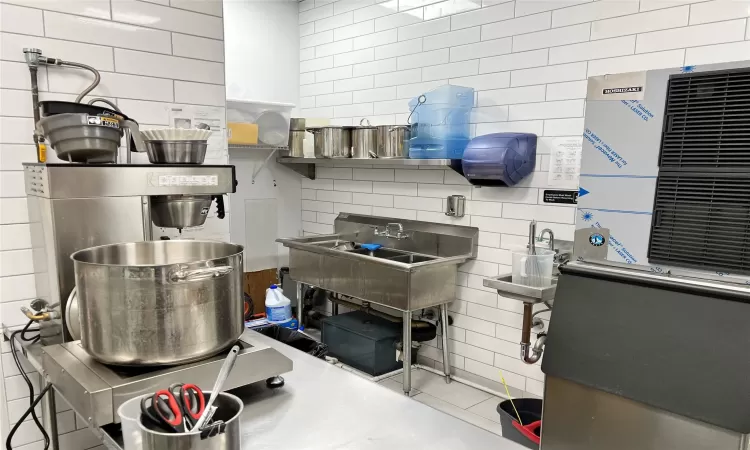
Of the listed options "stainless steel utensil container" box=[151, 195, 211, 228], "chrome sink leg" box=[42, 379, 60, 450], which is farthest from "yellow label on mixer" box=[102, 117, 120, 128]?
"chrome sink leg" box=[42, 379, 60, 450]

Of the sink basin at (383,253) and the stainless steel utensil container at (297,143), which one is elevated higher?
the stainless steel utensil container at (297,143)

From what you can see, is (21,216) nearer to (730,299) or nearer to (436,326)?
(730,299)

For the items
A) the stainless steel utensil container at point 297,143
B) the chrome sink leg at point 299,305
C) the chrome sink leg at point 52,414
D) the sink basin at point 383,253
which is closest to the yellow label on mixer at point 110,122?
the chrome sink leg at point 52,414

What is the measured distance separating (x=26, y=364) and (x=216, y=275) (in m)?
1.14

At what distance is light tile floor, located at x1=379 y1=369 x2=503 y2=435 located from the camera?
3.02m

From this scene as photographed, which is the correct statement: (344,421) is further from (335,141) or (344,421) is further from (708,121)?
(335,141)

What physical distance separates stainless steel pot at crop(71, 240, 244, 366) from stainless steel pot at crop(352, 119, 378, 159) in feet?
8.86

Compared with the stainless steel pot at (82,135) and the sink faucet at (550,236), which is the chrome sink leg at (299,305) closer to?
the sink faucet at (550,236)

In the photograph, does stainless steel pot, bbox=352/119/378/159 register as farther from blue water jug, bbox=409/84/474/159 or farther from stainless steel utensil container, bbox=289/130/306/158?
stainless steel utensil container, bbox=289/130/306/158

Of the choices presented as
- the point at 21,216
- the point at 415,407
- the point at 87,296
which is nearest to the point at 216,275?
the point at 87,296

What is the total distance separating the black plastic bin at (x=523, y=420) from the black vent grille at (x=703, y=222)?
1.00m

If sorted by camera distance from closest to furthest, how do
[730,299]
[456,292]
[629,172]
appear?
[730,299] → [629,172] → [456,292]

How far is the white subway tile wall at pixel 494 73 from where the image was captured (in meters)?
2.54

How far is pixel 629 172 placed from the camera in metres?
1.86
